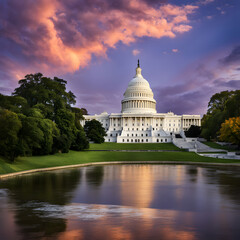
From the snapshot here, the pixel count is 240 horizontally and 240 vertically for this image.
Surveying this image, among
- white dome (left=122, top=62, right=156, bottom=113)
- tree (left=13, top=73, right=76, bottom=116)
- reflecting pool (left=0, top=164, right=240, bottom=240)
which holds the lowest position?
reflecting pool (left=0, top=164, right=240, bottom=240)

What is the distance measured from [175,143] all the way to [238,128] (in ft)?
93.7

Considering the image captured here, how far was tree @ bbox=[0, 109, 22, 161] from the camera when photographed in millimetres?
32719

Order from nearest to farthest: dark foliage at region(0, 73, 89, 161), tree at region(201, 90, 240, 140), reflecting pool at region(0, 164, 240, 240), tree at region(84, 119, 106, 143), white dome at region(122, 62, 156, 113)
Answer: reflecting pool at region(0, 164, 240, 240), dark foliage at region(0, 73, 89, 161), tree at region(201, 90, 240, 140), tree at region(84, 119, 106, 143), white dome at region(122, 62, 156, 113)

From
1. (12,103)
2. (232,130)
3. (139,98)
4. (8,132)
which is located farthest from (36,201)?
(139,98)

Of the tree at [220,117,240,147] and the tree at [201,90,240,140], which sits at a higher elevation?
the tree at [201,90,240,140]

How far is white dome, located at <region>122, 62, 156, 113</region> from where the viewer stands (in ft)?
472

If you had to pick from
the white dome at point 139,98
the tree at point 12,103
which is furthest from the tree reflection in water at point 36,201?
the white dome at point 139,98

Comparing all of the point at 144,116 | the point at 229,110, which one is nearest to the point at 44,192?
the point at 229,110

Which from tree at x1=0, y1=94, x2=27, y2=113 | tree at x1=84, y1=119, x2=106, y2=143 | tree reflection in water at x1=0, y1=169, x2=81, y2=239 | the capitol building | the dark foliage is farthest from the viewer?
the capitol building

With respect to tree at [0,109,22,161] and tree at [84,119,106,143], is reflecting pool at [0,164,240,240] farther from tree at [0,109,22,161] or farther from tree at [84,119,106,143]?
tree at [84,119,106,143]

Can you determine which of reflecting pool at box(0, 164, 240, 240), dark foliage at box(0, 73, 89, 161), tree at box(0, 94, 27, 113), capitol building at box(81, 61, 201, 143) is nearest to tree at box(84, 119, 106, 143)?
dark foliage at box(0, 73, 89, 161)

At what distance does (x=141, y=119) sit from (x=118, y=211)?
11866 centimetres

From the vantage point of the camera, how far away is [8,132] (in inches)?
1287

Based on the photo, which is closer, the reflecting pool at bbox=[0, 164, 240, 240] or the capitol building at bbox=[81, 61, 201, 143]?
the reflecting pool at bbox=[0, 164, 240, 240]
